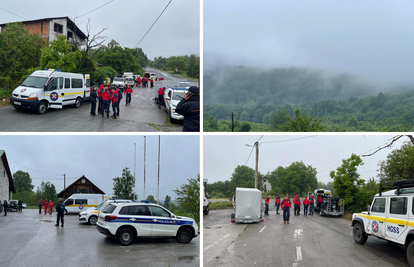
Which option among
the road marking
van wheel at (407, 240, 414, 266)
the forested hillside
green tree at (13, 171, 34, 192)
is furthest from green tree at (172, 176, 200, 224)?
green tree at (13, 171, 34, 192)

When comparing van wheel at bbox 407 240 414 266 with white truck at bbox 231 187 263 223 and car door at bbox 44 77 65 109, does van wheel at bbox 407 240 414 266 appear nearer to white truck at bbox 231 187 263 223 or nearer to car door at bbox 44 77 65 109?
white truck at bbox 231 187 263 223

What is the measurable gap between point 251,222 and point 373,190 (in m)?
7.51

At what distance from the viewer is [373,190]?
17125 mm

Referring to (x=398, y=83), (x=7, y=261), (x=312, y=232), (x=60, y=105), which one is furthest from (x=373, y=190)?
(x=398, y=83)

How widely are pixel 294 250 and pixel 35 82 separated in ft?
51.5

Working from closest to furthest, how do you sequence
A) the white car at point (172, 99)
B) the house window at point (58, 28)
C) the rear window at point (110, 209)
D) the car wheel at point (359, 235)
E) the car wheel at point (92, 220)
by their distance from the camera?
the car wheel at point (359, 235) < the rear window at point (110, 209) < the white car at point (172, 99) < the car wheel at point (92, 220) < the house window at point (58, 28)

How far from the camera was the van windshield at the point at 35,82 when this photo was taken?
16.6 metres

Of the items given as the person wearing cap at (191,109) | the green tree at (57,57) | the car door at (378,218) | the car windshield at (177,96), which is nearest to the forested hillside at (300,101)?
the car windshield at (177,96)

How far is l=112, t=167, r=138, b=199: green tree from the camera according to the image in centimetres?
3372

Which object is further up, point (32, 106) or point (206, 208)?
point (32, 106)

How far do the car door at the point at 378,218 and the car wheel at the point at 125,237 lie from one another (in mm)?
7860

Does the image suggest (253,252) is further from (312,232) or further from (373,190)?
(373,190)

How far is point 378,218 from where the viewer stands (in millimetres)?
9594

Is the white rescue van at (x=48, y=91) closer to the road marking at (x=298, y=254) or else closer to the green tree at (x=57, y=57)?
the green tree at (x=57, y=57)
